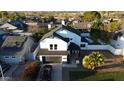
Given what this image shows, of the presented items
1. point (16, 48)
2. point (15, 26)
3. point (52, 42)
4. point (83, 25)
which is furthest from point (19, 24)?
point (83, 25)

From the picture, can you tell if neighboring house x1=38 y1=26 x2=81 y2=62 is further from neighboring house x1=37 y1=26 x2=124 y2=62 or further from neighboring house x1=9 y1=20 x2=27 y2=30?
neighboring house x1=9 y1=20 x2=27 y2=30

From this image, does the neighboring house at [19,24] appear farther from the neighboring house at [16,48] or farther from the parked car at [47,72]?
the parked car at [47,72]

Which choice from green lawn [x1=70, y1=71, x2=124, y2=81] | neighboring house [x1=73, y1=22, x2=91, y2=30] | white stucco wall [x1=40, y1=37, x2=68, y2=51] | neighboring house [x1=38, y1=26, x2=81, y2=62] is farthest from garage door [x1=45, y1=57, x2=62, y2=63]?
neighboring house [x1=73, y1=22, x2=91, y2=30]

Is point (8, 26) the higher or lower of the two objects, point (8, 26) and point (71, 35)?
the higher

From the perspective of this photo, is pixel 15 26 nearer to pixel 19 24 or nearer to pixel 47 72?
pixel 19 24

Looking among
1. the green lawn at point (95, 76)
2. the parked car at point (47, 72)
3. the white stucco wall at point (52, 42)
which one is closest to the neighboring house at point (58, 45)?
the white stucco wall at point (52, 42)
